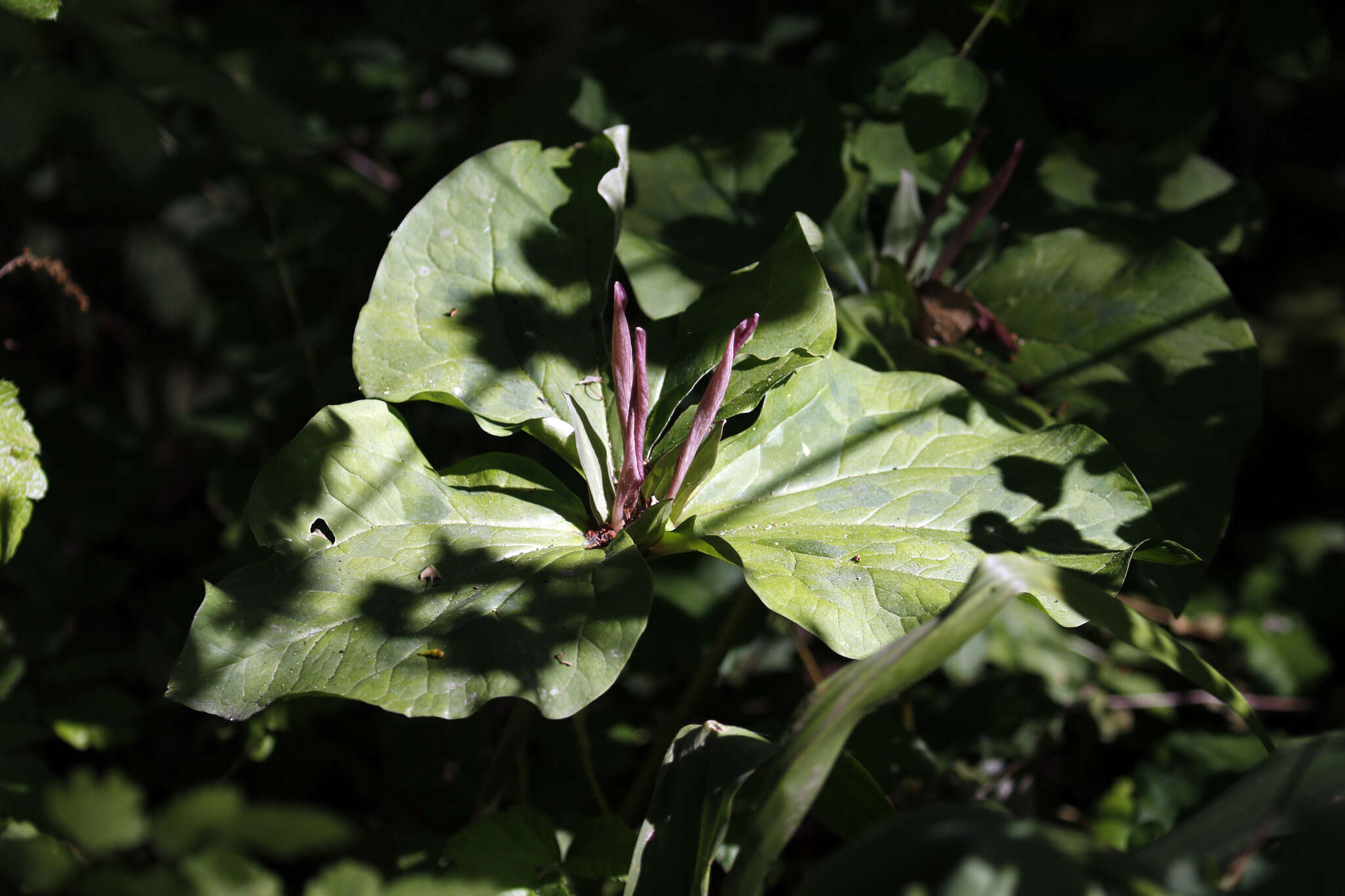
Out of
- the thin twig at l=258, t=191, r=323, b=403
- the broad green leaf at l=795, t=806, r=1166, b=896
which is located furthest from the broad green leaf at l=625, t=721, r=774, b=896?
the thin twig at l=258, t=191, r=323, b=403

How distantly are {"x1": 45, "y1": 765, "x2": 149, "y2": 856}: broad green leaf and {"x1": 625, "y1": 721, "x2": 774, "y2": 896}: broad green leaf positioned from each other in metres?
0.60

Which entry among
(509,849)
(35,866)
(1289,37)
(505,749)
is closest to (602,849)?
(509,849)

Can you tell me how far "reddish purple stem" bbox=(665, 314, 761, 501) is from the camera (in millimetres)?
1231

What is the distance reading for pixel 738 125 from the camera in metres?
2.00

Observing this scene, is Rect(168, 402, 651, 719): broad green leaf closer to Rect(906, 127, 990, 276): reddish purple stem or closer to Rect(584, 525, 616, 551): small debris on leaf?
Rect(584, 525, 616, 551): small debris on leaf

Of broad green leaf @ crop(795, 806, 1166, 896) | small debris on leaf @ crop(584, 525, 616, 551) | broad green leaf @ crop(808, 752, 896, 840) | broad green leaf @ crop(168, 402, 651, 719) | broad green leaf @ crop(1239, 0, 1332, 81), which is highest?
broad green leaf @ crop(1239, 0, 1332, 81)

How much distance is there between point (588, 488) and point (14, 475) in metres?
0.85

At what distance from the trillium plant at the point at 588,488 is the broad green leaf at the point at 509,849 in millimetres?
333

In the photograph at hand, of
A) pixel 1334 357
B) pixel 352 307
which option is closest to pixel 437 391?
pixel 352 307

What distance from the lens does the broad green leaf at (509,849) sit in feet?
4.09

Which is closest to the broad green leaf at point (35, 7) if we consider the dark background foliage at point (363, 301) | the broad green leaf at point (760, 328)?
the dark background foliage at point (363, 301)

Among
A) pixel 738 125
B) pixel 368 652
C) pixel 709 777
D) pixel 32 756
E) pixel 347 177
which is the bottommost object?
pixel 32 756

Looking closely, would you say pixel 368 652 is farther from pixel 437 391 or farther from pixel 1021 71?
pixel 1021 71

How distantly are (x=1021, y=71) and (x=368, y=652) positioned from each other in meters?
1.94
